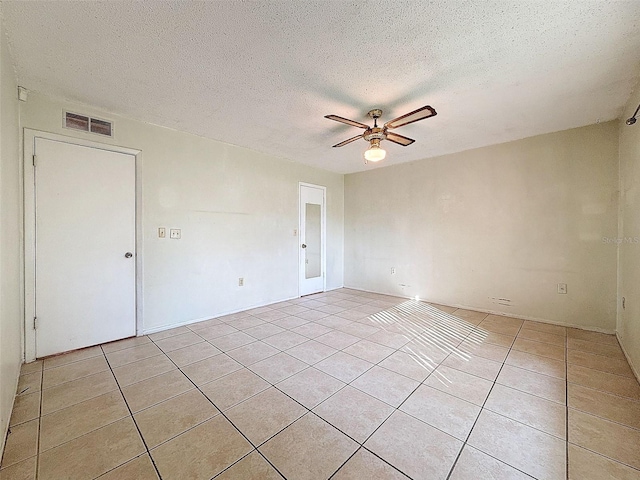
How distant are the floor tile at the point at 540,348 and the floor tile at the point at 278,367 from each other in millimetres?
2287

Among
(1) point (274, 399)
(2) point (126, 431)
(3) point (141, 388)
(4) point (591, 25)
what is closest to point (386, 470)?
(1) point (274, 399)

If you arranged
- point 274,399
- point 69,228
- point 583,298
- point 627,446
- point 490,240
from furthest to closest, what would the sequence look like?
point 490,240 < point 583,298 < point 69,228 < point 274,399 < point 627,446

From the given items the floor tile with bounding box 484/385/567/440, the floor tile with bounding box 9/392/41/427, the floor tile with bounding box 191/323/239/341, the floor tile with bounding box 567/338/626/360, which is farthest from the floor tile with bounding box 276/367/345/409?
the floor tile with bounding box 567/338/626/360

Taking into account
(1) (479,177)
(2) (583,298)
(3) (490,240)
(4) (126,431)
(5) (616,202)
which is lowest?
(4) (126,431)

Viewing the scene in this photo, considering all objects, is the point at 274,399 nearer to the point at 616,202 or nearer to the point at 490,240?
the point at 490,240

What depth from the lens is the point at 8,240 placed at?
181cm

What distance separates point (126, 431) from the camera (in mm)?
1593

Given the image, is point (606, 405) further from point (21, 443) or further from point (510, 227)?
point (21, 443)

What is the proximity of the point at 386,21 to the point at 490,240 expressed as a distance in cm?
341

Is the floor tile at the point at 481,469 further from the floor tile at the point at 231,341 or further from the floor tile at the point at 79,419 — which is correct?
the floor tile at the point at 231,341

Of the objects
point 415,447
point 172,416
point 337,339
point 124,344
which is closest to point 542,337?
point 337,339

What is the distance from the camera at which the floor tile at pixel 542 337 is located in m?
2.89

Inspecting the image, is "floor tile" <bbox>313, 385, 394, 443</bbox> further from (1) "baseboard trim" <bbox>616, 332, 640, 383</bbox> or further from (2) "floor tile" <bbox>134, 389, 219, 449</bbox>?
(1) "baseboard trim" <bbox>616, 332, 640, 383</bbox>

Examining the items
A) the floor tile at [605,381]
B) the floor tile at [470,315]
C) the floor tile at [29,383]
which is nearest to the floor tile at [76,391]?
the floor tile at [29,383]
